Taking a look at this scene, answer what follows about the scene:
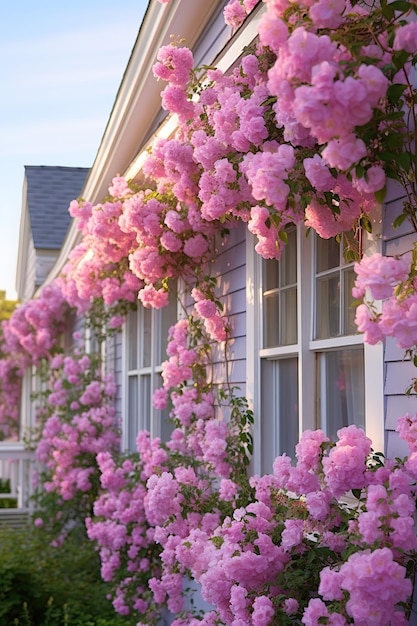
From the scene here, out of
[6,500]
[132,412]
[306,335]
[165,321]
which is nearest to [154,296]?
[165,321]

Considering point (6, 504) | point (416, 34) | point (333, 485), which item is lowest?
point (6, 504)

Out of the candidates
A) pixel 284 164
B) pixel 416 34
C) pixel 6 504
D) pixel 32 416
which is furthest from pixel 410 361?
pixel 32 416

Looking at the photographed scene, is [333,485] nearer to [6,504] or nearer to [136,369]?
[136,369]

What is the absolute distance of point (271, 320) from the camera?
5461 mm

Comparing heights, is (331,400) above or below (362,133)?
below

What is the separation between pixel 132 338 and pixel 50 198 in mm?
10466

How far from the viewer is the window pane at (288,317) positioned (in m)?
5.10

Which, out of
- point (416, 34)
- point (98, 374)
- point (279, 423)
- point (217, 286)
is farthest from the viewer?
point (98, 374)

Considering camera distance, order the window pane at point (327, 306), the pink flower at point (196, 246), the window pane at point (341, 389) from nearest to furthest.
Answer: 1. the window pane at point (341, 389)
2. the window pane at point (327, 306)
3. the pink flower at point (196, 246)

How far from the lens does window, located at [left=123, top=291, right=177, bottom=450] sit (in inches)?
324

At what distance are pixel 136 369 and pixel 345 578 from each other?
20.8ft

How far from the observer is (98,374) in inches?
451

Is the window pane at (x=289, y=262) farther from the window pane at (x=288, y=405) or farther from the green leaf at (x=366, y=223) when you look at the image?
the green leaf at (x=366, y=223)

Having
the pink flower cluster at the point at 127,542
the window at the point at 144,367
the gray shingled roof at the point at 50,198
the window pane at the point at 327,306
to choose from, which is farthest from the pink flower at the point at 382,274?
the gray shingled roof at the point at 50,198
